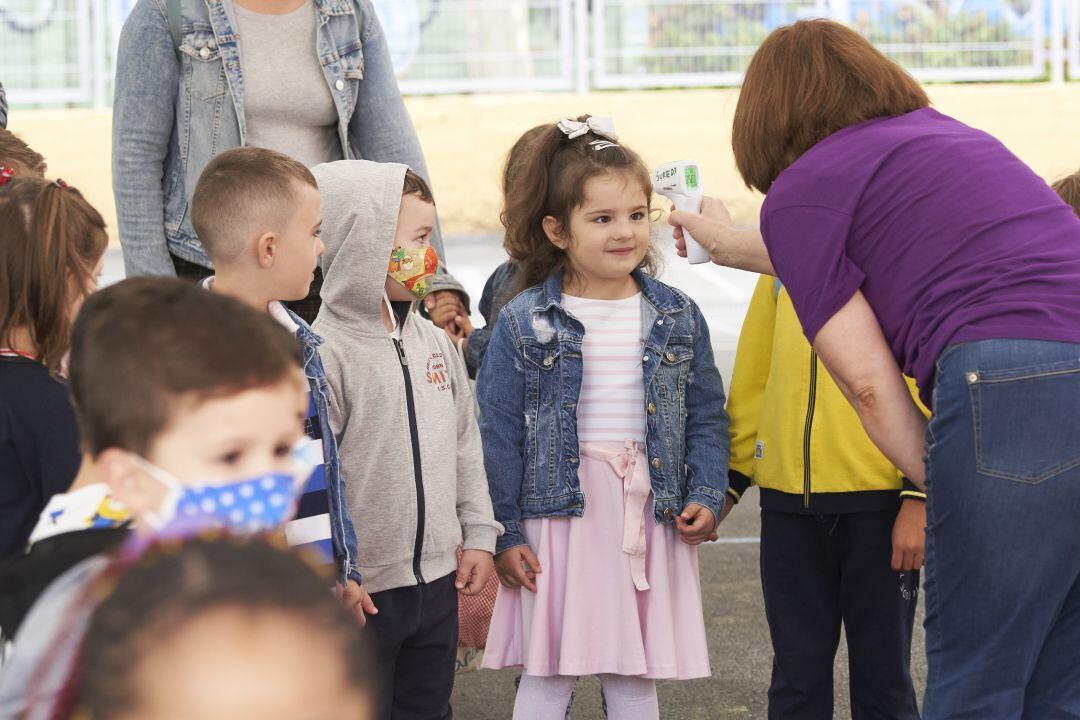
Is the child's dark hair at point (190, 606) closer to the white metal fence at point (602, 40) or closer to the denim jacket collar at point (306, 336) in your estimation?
the denim jacket collar at point (306, 336)

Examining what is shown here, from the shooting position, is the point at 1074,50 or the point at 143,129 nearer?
the point at 143,129

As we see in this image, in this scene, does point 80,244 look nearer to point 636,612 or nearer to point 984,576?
point 636,612

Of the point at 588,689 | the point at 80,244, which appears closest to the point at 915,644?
the point at 588,689

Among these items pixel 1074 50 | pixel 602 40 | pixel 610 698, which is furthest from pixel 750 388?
pixel 1074 50

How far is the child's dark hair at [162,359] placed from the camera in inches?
56.9

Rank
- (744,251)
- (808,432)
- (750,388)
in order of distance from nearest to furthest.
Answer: (744,251) → (808,432) → (750,388)

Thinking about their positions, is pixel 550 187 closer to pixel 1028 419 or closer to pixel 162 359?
pixel 1028 419

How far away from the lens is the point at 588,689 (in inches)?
166

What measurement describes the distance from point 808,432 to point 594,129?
1.07 meters

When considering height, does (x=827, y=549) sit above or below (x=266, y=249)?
below

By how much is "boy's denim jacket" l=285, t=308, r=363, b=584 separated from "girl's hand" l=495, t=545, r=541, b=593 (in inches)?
24.3

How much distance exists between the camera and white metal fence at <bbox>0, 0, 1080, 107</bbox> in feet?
58.7

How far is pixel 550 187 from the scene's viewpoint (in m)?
3.62

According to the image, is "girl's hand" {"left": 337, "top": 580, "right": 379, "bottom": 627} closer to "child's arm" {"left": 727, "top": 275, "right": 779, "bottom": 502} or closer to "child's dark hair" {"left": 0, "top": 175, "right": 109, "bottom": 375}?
"child's dark hair" {"left": 0, "top": 175, "right": 109, "bottom": 375}
